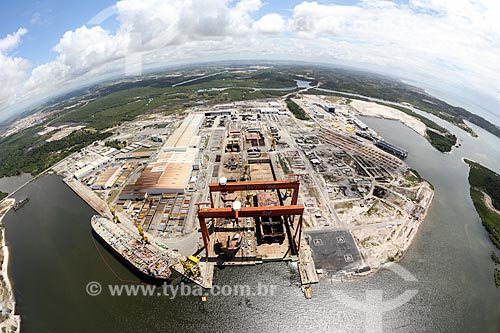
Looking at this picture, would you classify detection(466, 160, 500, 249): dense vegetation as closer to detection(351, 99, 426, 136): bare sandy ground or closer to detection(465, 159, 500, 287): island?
Answer: detection(465, 159, 500, 287): island

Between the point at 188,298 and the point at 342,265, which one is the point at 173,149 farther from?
the point at 342,265

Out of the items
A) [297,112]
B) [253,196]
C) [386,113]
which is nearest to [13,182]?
[253,196]

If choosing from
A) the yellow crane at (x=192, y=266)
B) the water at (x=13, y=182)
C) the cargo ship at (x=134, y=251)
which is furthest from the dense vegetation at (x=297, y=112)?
the water at (x=13, y=182)

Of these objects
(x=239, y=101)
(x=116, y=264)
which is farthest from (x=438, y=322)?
(x=239, y=101)

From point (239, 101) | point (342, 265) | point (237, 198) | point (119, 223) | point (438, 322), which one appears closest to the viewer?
point (438, 322)

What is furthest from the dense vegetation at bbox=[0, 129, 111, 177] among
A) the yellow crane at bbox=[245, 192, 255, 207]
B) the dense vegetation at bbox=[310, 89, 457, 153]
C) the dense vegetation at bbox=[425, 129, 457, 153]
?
the dense vegetation at bbox=[310, 89, 457, 153]
